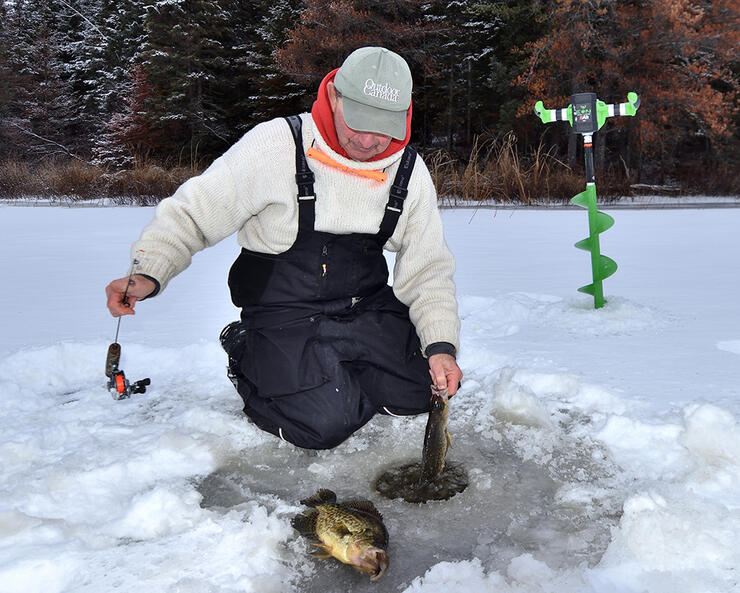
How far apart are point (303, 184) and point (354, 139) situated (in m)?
0.24

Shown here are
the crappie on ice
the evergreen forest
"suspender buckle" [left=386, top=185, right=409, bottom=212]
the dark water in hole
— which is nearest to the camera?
the crappie on ice

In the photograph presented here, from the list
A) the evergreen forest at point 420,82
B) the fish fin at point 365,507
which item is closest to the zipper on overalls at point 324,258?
the fish fin at point 365,507

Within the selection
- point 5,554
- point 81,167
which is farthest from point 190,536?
point 81,167

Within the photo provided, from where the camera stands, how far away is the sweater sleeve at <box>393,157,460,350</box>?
7.47 ft

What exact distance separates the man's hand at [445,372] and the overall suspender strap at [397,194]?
1.70 ft

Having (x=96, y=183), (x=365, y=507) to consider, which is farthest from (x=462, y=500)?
(x=96, y=183)

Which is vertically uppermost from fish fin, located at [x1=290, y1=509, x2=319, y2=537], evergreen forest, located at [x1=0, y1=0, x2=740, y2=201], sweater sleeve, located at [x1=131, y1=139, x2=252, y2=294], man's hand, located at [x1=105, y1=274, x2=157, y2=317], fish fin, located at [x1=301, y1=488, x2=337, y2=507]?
evergreen forest, located at [x1=0, y1=0, x2=740, y2=201]

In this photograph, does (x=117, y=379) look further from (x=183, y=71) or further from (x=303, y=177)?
(x=183, y=71)

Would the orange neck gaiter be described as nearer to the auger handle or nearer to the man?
the man

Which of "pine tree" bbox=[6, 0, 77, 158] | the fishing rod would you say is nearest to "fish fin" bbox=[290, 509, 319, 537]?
the fishing rod

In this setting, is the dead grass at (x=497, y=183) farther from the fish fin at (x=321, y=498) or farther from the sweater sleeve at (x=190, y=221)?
the fish fin at (x=321, y=498)

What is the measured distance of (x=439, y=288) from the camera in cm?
229

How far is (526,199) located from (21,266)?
739 centimetres

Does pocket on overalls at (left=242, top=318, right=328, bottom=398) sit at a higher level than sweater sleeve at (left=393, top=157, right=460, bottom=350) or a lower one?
lower
